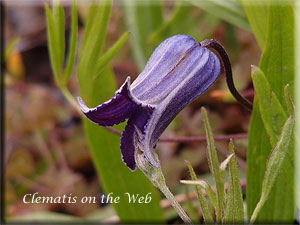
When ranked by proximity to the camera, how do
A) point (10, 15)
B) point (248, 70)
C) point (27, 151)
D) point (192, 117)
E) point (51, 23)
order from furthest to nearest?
point (10, 15) → point (27, 151) → point (192, 117) → point (248, 70) → point (51, 23)

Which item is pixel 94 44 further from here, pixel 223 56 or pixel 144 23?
pixel 144 23

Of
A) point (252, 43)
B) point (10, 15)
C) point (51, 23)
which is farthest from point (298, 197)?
point (10, 15)

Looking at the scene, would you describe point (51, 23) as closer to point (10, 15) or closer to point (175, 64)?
point (175, 64)

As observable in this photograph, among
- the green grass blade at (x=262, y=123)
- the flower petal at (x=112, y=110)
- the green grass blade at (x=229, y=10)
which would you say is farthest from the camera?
the green grass blade at (x=229, y=10)

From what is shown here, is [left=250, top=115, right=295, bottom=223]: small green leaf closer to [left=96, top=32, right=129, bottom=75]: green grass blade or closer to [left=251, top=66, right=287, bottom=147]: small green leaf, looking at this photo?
[left=251, top=66, right=287, bottom=147]: small green leaf

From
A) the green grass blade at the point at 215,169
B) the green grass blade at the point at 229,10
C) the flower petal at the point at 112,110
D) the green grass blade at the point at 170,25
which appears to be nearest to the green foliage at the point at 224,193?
the green grass blade at the point at 215,169

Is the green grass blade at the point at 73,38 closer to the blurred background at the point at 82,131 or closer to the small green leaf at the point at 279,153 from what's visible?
the blurred background at the point at 82,131
